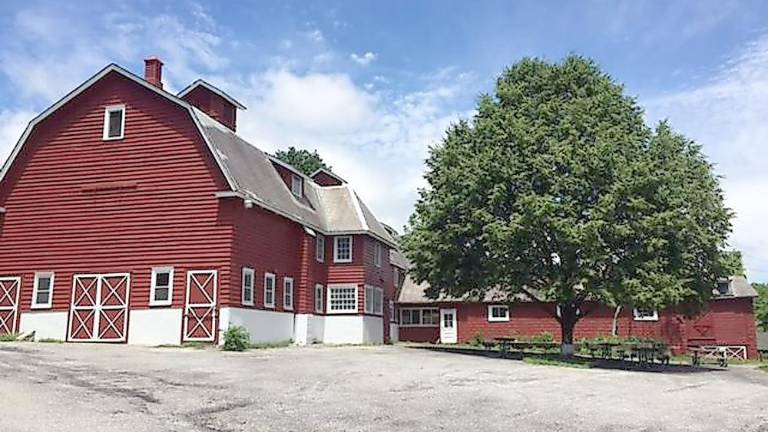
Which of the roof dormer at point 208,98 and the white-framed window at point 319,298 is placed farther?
the white-framed window at point 319,298

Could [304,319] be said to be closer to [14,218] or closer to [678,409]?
[14,218]

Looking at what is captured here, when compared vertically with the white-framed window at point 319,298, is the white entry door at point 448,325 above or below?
below

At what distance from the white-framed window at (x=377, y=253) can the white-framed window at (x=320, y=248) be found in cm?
307

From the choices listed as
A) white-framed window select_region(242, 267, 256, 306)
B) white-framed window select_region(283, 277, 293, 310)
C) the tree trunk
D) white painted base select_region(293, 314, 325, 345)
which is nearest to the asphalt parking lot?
white-framed window select_region(242, 267, 256, 306)

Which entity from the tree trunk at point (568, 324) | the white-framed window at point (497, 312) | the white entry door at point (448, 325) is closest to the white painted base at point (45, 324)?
the tree trunk at point (568, 324)

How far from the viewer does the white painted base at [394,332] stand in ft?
141

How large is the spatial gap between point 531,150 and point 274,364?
1293 cm

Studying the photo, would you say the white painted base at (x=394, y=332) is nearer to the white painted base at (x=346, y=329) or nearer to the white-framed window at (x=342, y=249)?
the white painted base at (x=346, y=329)

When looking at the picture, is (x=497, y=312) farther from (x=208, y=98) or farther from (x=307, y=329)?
(x=208, y=98)

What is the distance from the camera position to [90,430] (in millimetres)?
10398

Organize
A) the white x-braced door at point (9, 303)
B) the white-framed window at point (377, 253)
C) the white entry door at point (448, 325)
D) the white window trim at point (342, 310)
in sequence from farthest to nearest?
the white entry door at point (448, 325) → the white-framed window at point (377, 253) → the white window trim at point (342, 310) → the white x-braced door at point (9, 303)

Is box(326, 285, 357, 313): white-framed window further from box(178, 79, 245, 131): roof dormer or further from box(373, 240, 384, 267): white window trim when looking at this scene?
box(178, 79, 245, 131): roof dormer

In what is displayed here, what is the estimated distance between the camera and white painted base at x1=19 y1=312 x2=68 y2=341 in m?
28.0

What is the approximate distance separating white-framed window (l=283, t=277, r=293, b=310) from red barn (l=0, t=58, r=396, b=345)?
430 mm
